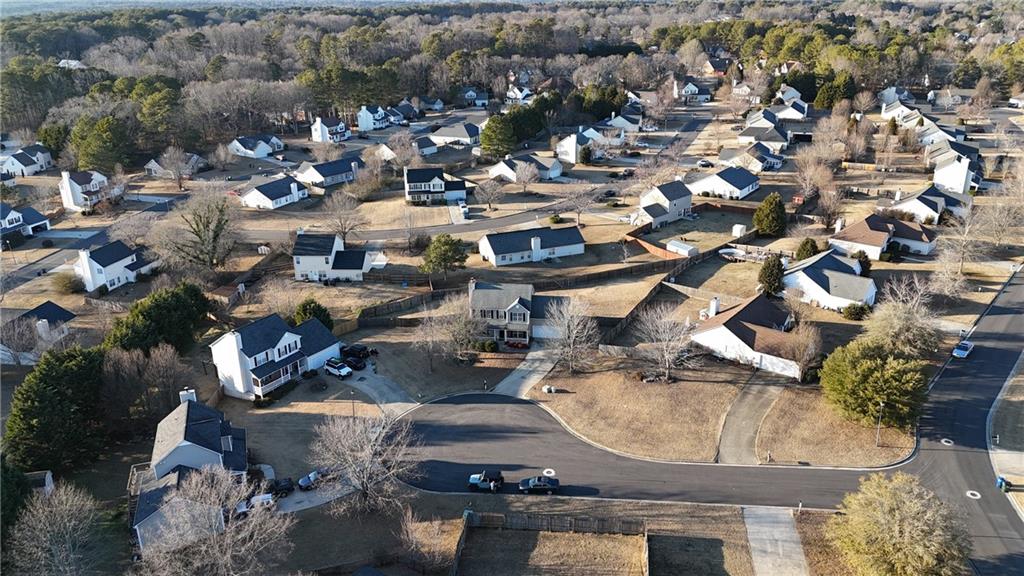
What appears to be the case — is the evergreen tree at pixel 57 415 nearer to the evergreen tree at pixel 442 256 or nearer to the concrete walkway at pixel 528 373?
the concrete walkway at pixel 528 373

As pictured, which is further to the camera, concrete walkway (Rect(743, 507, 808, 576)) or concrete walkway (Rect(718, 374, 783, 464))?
concrete walkway (Rect(718, 374, 783, 464))

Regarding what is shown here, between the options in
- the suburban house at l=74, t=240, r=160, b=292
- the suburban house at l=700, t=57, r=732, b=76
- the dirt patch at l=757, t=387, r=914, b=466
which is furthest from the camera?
the suburban house at l=700, t=57, r=732, b=76

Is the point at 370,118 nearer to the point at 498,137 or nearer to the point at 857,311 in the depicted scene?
the point at 498,137

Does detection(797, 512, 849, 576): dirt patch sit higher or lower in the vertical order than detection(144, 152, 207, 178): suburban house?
lower

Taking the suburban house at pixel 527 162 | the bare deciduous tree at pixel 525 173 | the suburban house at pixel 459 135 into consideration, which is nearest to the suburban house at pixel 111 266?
the bare deciduous tree at pixel 525 173

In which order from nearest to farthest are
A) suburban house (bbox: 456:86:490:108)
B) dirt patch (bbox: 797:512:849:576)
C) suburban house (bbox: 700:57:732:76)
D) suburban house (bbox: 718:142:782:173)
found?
1. dirt patch (bbox: 797:512:849:576)
2. suburban house (bbox: 718:142:782:173)
3. suburban house (bbox: 456:86:490:108)
4. suburban house (bbox: 700:57:732:76)

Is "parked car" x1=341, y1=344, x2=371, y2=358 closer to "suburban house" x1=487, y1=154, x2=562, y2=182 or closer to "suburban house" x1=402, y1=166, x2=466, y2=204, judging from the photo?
"suburban house" x1=402, y1=166, x2=466, y2=204

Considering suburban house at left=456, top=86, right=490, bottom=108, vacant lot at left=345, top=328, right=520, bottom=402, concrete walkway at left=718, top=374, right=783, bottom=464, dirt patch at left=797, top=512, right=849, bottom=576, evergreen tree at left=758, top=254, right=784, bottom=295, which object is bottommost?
vacant lot at left=345, top=328, right=520, bottom=402

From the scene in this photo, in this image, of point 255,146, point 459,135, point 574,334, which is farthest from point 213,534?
point 459,135

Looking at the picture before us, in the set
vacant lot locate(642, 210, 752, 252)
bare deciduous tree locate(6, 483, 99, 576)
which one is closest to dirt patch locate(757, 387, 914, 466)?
vacant lot locate(642, 210, 752, 252)
